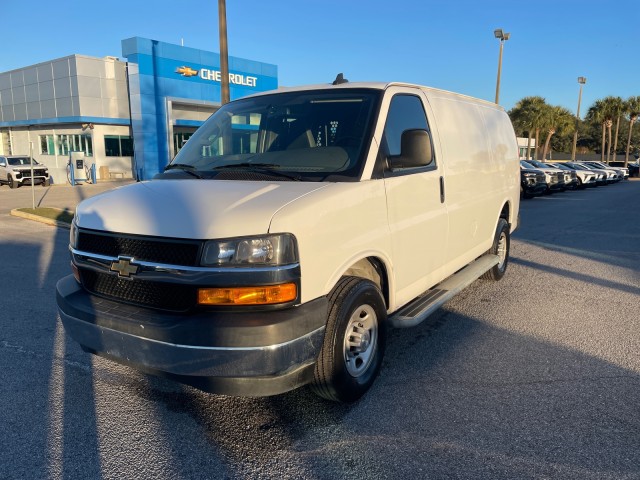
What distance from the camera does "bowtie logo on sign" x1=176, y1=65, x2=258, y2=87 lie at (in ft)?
102

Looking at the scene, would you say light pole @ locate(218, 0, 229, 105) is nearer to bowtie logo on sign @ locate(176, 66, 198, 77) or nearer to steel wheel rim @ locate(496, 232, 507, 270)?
steel wheel rim @ locate(496, 232, 507, 270)

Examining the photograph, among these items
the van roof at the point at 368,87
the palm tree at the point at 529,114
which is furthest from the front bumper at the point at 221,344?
the palm tree at the point at 529,114

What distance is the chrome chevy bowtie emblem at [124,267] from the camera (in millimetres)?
2885

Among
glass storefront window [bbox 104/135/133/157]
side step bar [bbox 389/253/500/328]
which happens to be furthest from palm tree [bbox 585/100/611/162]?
side step bar [bbox 389/253/500/328]

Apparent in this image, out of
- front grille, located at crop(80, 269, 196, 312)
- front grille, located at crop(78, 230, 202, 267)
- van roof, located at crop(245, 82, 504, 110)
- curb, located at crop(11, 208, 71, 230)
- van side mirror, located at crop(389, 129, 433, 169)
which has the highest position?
van roof, located at crop(245, 82, 504, 110)

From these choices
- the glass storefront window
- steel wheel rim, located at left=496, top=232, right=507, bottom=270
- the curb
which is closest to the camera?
steel wheel rim, located at left=496, top=232, right=507, bottom=270

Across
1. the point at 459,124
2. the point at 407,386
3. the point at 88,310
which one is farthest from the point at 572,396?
the point at 88,310

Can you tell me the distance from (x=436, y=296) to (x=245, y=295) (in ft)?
7.25

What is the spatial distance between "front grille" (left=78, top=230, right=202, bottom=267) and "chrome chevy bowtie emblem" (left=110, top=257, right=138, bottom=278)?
0.04 metres

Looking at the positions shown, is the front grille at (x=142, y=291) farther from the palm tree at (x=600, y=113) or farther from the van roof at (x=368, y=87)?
the palm tree at (x=600, y=113)

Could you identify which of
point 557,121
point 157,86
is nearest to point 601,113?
point 557,121

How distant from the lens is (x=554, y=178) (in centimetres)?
2314

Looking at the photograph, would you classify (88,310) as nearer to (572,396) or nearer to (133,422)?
(133,422)

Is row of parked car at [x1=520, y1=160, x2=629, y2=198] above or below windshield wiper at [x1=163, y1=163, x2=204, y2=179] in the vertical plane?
below
